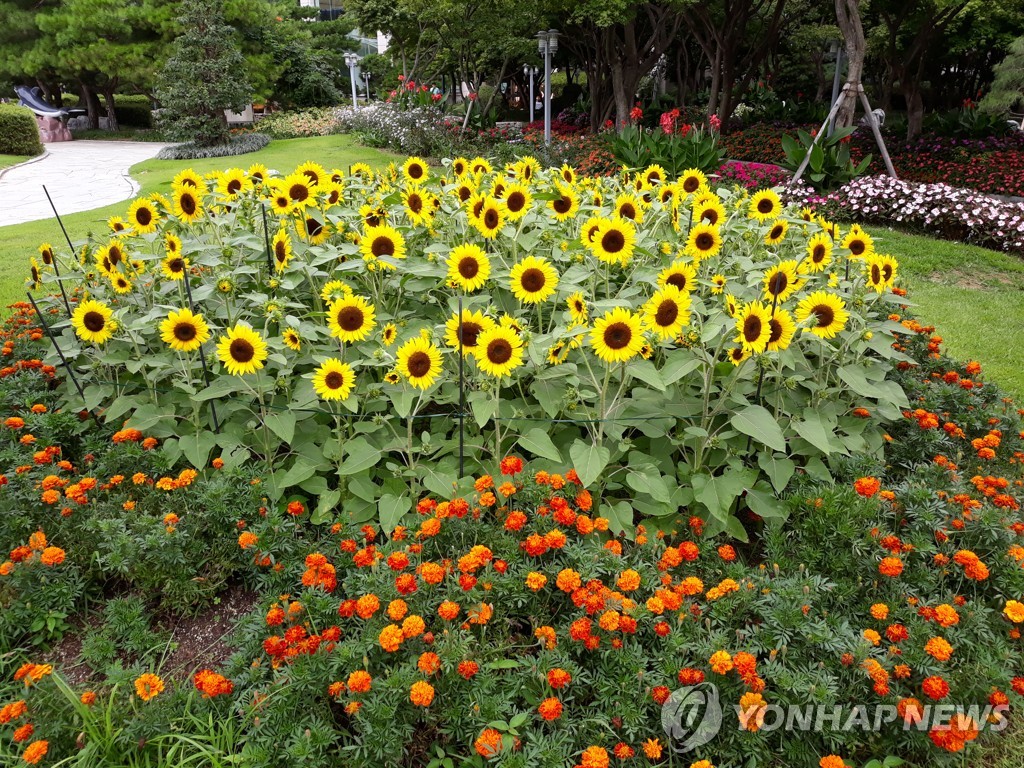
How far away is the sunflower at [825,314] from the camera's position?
91.6 inches

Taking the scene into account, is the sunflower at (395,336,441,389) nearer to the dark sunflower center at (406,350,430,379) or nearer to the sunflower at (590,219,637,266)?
the dark sunflower center at (406,350,430,379)

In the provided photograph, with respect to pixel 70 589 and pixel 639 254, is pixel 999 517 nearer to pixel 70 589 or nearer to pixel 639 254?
pixel 639 254

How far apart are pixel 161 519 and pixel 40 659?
0.49 m

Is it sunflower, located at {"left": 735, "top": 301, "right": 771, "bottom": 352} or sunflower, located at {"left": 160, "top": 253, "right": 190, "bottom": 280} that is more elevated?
sunflower, located at {"left": 160, "top": 253, "right": 190, "bottom": 280}

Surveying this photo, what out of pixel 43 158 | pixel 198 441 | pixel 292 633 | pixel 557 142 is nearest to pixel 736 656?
pixel 292 633

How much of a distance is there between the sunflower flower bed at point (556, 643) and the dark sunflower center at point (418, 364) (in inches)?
16.6

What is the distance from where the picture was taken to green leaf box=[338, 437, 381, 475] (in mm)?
2312

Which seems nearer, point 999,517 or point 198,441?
point 999,517

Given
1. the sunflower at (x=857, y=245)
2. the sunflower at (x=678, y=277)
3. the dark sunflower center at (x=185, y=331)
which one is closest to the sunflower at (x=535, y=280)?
the sunflower at (x=678, y=277)

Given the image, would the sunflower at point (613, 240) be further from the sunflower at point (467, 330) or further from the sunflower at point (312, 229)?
the sunflower at point (312, 229)

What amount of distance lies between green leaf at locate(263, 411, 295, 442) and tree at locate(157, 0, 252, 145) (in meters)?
18.7

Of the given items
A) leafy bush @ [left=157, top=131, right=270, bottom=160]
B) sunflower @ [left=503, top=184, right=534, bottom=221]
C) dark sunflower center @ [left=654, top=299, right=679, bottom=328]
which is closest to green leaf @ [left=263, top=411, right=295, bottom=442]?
sunflower @ [left=503, top=184, right=534, bottom=221]

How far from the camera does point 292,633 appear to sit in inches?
68.5

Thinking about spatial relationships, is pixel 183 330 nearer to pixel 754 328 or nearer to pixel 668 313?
pixel 668 313
